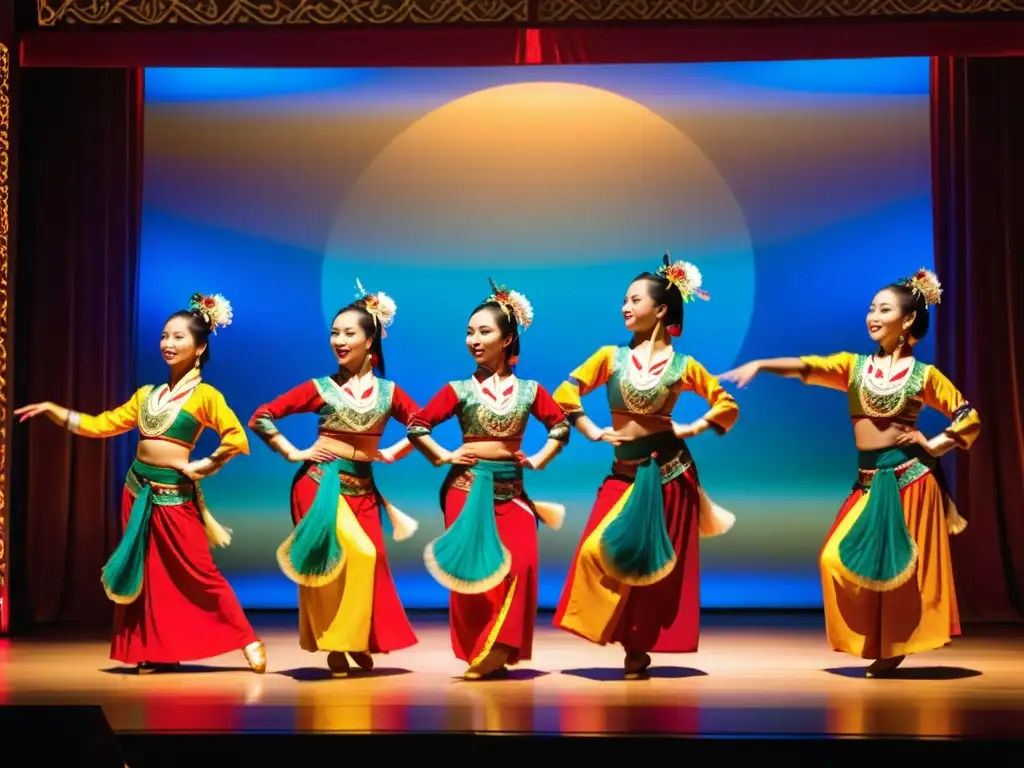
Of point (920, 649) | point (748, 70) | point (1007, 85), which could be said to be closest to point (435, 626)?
point (920, 649)

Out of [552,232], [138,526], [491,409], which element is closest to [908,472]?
[491,409]

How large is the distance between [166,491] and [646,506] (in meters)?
1.61

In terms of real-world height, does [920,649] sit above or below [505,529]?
below

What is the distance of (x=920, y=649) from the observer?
15.6ft

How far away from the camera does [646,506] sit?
15.6 ft

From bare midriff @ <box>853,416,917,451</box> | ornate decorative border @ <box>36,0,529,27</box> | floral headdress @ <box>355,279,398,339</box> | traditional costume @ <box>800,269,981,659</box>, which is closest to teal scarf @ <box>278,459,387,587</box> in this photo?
floral headdress @ <box>355,279,398,339</box>

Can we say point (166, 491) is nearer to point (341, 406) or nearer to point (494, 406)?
point (341, 406)

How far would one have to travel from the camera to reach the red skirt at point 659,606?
4797mm

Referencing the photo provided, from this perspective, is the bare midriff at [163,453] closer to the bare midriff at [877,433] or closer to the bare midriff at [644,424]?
the bare midriff at [644,424]

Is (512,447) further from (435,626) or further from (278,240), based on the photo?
(278,240)

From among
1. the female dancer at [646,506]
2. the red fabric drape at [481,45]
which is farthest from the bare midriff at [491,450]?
the red fabric drape at [481,45]

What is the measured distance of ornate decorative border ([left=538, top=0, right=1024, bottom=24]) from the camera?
18.7 ft

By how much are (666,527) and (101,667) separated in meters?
2.00

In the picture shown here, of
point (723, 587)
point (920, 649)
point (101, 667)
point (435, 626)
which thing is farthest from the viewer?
point (723, 587)
